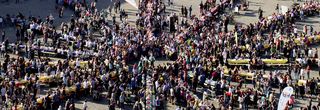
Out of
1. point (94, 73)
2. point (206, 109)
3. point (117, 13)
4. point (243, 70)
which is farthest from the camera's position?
point (117, 13)

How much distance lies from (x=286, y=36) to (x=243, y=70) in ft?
27.2

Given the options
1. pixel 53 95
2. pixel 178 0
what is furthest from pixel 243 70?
pixel 178 0

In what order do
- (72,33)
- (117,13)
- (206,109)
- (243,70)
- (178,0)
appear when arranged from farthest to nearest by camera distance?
(178,0)
(117,13)
(72,33)
(243,70)
(206,109)

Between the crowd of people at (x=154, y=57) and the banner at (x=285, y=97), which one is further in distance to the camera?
the crowd of people at (x=154, y=57)

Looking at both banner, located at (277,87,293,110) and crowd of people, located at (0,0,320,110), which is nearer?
banner, located at (277,87,293,110)

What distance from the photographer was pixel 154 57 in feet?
158

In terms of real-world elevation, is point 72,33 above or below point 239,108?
above

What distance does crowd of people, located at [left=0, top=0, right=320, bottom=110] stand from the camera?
40031mm

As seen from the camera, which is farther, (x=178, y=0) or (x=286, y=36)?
(x=178, y=0)

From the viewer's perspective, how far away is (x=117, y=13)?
198ft

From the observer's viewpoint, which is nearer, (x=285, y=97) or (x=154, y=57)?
(x=285, y=97)

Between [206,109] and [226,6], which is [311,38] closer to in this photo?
[226,6]

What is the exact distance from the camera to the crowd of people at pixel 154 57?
40031mm

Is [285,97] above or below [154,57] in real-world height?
below
